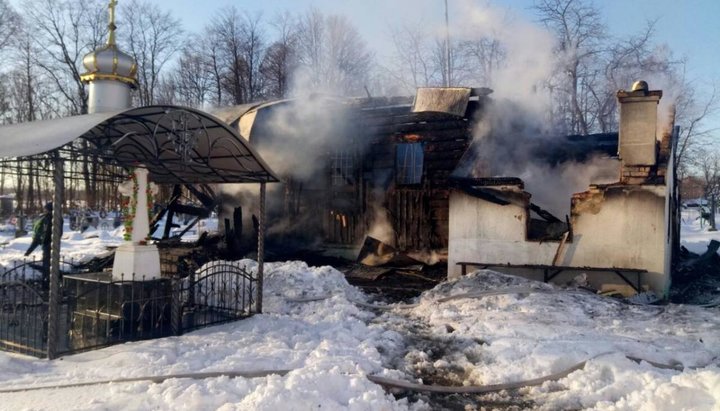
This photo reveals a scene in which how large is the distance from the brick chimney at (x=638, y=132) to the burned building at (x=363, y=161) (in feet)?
16.6

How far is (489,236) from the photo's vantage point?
12578mm

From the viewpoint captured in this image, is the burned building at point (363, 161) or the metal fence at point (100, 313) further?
the burned building at point (363, 161)

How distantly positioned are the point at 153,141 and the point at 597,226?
937cm

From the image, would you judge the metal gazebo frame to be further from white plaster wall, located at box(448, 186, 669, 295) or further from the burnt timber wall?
the burnt timber wall

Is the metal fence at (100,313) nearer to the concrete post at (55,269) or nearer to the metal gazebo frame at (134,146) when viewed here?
the concrete post at (55,269)

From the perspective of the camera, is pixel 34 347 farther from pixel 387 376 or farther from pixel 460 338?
pixel 460 338

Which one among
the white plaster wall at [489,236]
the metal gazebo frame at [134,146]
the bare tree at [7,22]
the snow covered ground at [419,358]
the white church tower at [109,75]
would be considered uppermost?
the bare tree at [7,22]

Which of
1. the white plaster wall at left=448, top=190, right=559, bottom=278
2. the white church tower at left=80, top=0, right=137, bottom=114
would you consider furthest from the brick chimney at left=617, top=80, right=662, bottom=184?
the white church tower at left=80, top=0, right=137, bottom=114

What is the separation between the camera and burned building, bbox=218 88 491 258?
1667 cm

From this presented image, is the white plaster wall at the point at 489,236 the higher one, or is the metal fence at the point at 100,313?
the white plaster wall at the point at 489,236

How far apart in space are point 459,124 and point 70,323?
12482 mm

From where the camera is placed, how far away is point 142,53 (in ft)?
152

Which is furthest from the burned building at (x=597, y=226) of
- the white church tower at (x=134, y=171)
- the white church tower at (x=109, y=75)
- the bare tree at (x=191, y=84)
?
the bare tree at (x=191, y=84)

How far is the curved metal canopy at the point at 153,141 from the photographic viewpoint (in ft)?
21.2
